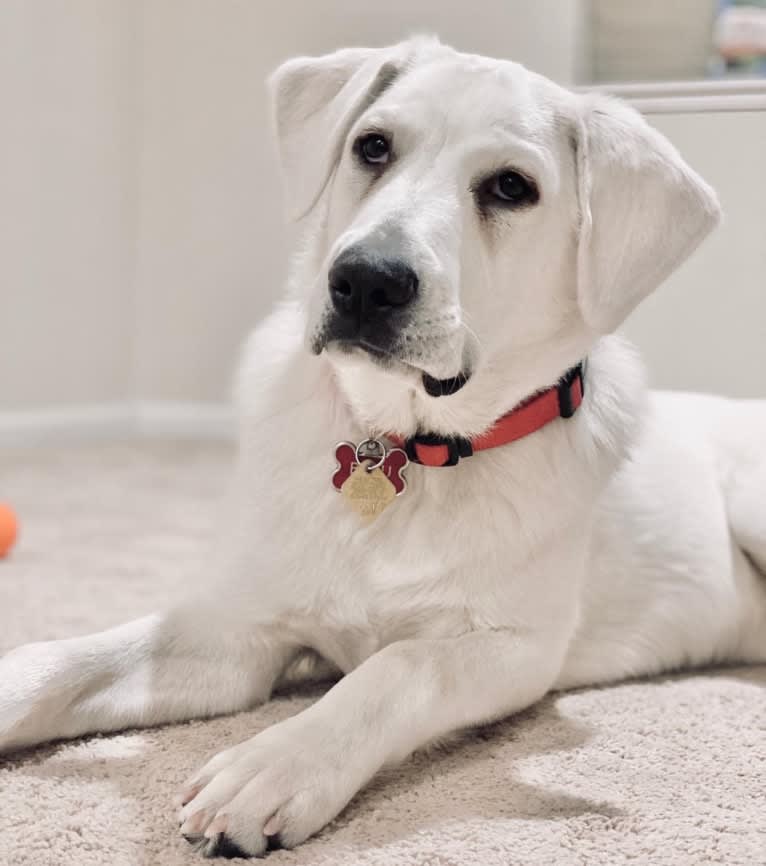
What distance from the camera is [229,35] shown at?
4.00 metres

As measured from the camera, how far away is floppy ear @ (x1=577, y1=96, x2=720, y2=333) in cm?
152

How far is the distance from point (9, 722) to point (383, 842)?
0.47 metres

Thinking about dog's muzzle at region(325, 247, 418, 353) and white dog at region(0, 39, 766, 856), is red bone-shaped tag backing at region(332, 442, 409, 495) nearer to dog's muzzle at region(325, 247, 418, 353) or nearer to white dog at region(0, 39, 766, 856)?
white dog at region(0, 39, 766, 856)

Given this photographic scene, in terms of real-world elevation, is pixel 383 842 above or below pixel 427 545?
below

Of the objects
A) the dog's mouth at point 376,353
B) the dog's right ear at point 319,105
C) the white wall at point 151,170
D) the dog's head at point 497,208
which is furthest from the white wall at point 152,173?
the dog's mouth at point 376,353

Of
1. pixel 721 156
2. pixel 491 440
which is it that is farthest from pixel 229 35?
pixel 491 440

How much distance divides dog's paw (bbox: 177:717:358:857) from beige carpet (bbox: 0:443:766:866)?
0.02 meters

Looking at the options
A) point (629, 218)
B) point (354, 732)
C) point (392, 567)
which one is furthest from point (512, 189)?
point (354, 732)

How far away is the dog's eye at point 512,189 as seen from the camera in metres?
1.50

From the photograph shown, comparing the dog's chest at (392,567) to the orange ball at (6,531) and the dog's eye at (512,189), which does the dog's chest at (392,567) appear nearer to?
the dog's eye at (512,189)

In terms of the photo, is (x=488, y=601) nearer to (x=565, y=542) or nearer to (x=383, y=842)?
(x=565, y=542)

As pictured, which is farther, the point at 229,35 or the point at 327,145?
the point at 229,35

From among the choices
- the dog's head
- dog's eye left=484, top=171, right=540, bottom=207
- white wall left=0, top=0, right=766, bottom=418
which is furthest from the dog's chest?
white wall left=0, top=0, right=766, bottom=418

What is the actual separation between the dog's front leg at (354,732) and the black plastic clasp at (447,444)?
0.82ft
